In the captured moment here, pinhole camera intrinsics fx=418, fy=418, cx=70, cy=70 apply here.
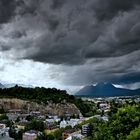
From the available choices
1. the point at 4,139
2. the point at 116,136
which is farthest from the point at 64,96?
the point at 116,136

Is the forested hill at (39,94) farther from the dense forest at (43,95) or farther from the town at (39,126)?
the town at (39,126)

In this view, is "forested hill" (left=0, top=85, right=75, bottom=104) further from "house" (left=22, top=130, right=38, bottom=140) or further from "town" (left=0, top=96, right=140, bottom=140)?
"house" (left=22, top=130, right=38, bottom=140)

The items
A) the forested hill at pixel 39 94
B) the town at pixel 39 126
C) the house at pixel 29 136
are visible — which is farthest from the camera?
the forested hill at pixel 39 94

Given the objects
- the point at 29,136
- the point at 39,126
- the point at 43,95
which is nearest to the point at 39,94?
the point at 43,95

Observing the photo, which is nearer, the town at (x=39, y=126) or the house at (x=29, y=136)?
the town at (x=39, y=126)

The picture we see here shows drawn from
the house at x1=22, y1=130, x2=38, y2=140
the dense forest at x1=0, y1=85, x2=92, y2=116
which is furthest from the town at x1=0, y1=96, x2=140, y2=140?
the dense forest at x1=0, y1=85, x2=92, y2=116

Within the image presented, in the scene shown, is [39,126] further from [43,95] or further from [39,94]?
[39,94]

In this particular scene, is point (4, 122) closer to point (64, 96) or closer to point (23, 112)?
point (23, 112)

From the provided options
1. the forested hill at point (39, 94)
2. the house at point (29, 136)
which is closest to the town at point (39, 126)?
the house at point (29, 136)
